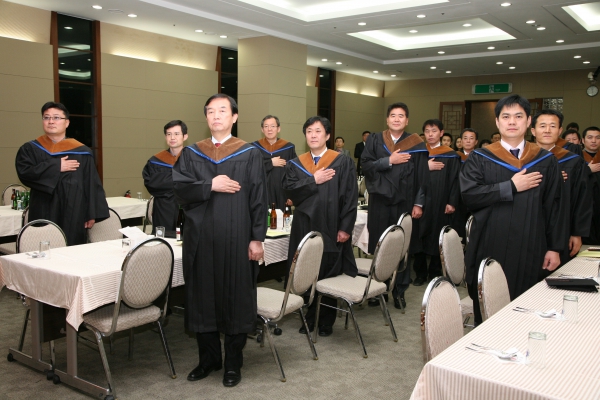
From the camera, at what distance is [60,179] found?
4.81 metres

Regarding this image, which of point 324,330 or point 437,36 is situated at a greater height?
point 437,36

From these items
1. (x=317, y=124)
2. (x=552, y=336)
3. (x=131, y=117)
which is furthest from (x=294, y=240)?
(x=131, y=117)

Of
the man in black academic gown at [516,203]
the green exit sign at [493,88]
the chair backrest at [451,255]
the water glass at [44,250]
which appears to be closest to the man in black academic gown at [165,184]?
the water glass at [44,250]

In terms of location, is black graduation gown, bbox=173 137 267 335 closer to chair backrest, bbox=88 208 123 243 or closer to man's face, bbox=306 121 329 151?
man's face, bbox=306 121 329 151

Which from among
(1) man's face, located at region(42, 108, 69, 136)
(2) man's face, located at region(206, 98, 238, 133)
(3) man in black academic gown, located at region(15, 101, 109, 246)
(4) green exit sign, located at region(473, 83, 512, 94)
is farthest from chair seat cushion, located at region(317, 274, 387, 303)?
(4) green exit sign, located at region(473, 83, 512, 94)

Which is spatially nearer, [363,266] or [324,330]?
[324,330]

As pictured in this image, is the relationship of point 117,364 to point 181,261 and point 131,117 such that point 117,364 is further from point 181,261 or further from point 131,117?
point 131,117

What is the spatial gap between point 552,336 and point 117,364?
279cm

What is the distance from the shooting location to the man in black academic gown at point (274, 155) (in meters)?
7.20

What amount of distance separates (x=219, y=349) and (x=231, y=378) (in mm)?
225

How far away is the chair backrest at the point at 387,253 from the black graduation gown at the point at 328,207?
345mm

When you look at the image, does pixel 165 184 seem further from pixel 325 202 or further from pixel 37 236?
pixel 325 202

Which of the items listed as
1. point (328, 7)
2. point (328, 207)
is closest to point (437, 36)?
point (328, 7)

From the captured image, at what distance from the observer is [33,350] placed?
3.52 metres
